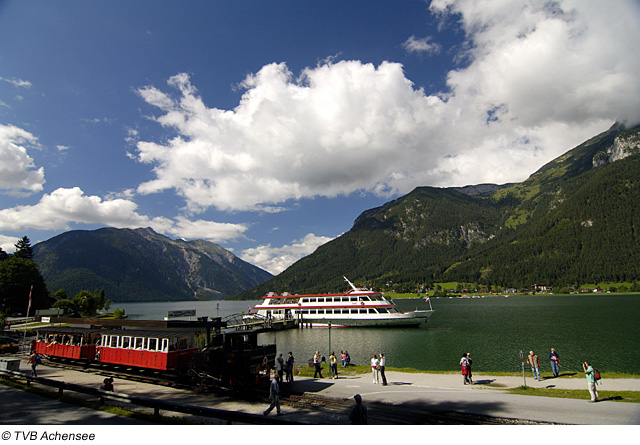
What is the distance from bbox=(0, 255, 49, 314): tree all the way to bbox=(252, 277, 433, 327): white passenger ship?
54.3 metres

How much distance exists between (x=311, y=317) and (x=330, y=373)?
5845 centimetres

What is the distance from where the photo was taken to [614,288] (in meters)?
190

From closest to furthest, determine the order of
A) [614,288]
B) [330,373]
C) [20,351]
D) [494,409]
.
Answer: [494,409] → [330,373] → [20,351] → [614,288]

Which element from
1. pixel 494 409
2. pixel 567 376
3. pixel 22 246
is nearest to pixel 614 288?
pixel 567 376

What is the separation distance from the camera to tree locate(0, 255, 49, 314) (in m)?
73.3

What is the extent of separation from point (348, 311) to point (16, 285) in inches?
2942

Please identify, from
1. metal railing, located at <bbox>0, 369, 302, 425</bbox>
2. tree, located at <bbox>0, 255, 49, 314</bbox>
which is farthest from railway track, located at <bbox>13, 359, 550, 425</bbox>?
tree, located at <bbox>0, 255, 49, 314</bbox>

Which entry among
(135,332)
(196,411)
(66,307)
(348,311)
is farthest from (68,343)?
(66,307)

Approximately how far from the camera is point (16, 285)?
2928 inches

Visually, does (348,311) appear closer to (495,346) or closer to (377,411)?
(495,346)

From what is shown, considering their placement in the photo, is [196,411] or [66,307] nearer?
[196,411]

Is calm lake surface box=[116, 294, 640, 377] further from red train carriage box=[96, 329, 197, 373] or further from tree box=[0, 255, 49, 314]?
tree box=[0, 255, 49, 314]

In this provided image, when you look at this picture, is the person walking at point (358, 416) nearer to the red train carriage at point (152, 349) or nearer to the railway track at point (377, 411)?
the railway track at point (377, 411)
